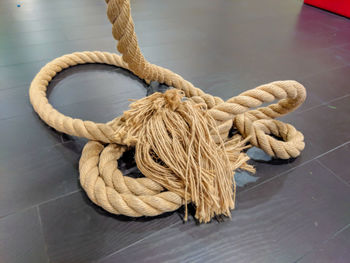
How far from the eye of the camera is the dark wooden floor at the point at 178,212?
0.62 meters

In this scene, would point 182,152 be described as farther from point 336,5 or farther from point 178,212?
point 336,5

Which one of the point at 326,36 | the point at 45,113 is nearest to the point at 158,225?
the point at 45,113

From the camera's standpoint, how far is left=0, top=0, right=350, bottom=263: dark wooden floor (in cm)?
62

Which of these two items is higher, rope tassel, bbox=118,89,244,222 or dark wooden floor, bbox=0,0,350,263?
rope tassel, bbox=118,89,244,222

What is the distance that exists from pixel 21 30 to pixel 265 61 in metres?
1.62

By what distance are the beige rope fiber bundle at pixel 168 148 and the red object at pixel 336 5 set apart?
7.08 feet

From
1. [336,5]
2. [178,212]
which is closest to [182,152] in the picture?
[178,212]

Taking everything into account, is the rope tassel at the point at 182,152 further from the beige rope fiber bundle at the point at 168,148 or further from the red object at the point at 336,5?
the red object at the point at 336,5

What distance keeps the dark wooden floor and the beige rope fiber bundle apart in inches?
2.3

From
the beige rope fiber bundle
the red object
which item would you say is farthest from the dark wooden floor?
the red object

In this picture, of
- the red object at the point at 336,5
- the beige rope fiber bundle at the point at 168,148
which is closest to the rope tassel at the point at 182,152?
the beige rope fiber bundle at the point at 168,148

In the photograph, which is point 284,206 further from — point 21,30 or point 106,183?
point 21,30

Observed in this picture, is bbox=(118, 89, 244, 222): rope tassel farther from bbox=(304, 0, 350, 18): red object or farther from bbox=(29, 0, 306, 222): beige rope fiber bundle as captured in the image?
bbox=(304, 0, 350, 18): red object

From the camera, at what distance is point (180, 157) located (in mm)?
670
